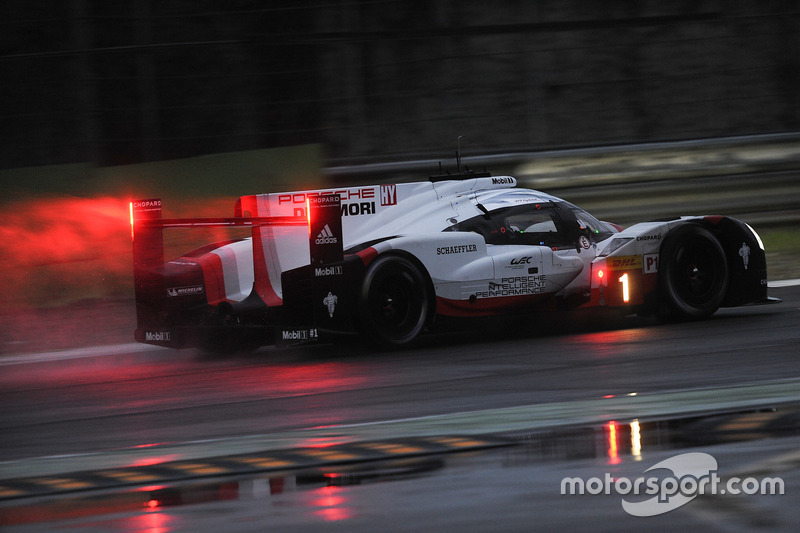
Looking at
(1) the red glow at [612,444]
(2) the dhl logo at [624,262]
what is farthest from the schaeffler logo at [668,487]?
(2) the dhl logo at [624,262]

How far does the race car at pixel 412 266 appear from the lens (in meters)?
8.59

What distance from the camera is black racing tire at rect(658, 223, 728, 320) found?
31.5 ft

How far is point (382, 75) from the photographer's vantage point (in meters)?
14.1

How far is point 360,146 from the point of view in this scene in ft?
45.0

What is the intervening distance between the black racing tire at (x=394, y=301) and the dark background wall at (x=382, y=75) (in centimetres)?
426

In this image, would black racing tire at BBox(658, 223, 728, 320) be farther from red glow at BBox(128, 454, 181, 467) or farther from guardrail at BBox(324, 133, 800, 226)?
red glow at BBox(128, 454, 181, 467)

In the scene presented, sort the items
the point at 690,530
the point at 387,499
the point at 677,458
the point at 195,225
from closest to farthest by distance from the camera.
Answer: the point at 690,530 < the point at 387,499 < the point at 677,458 < the point at 195,225

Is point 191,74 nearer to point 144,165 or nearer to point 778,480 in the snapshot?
point 144,165

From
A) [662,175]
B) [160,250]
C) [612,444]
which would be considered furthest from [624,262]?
[662,175]

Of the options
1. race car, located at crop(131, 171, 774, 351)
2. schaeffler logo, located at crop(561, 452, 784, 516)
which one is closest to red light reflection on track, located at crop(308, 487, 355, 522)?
schaeffler logo, located at crop(561, 452, 784, 516)

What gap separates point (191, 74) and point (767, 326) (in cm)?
665

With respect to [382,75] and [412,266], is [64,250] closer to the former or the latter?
[412,266]

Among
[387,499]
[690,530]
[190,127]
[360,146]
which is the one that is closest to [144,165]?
[190,127]

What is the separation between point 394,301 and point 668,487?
447 cm
